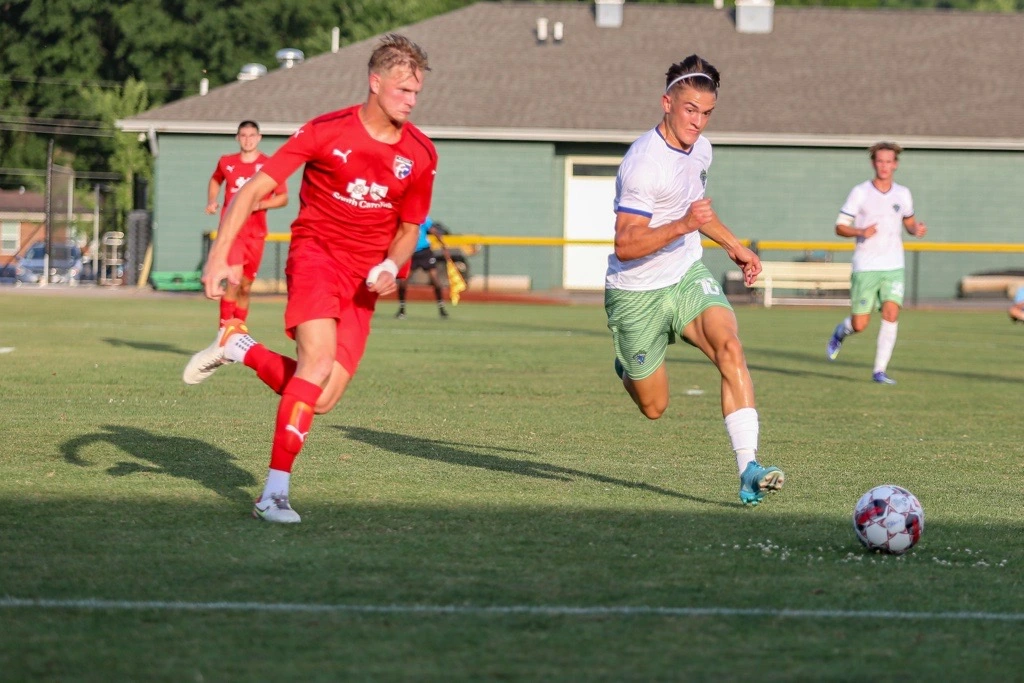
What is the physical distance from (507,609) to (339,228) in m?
2.54

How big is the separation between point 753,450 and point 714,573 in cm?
162

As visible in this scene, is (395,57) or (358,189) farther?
(358,189)

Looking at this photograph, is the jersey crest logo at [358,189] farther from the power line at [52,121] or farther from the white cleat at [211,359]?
the power line at [52,121]

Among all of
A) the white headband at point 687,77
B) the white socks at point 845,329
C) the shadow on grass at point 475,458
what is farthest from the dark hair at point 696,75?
the white socks at point 845,329

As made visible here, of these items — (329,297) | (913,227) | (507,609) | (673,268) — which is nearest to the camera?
(507,609)

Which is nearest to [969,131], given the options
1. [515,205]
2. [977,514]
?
[515,205]

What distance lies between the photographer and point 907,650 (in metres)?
4.61

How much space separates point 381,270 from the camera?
6566 mm

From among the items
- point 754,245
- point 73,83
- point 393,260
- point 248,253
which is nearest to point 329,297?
point 393,260

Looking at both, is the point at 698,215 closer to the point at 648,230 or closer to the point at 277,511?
the point at 648,230

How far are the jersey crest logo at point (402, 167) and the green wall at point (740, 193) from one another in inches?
1182

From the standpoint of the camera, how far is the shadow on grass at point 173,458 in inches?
300

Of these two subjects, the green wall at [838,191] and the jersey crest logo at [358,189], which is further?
the green wall at [838,191]

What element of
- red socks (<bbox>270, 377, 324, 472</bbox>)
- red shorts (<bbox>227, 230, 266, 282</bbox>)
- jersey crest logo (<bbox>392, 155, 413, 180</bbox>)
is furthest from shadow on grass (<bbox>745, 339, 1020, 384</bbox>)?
red socks (<bbox>270, 377, 324, 472</bbox>)
